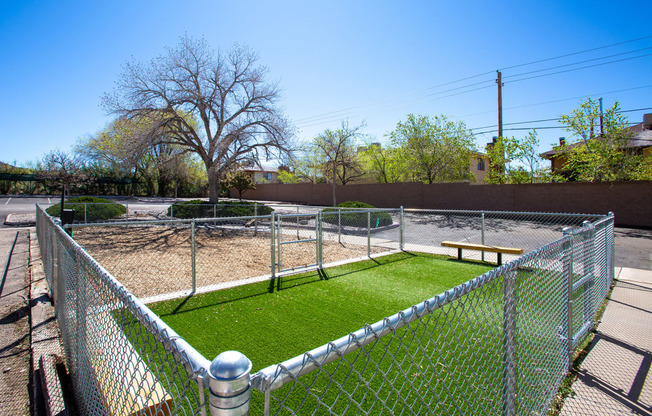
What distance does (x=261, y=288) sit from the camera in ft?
20.1

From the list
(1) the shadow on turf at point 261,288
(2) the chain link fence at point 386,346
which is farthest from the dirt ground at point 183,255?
(1) the shadow on turf at point 261,288

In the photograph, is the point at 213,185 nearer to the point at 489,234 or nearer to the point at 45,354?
the point at 489,234

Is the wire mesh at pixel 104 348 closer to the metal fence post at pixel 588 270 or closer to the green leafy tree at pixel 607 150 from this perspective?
the metal fence post at pixel 588 270

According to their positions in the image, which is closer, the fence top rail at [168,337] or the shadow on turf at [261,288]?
the fence top rail at [168,337]

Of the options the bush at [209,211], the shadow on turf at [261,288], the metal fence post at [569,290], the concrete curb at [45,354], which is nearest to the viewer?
the concrete curb at [45,354]

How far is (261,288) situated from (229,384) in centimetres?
544

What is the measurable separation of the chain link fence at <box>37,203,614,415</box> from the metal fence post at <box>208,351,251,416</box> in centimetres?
2

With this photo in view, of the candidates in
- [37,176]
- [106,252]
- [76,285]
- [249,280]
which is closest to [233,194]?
[37,176]

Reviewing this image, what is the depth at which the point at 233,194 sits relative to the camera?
153 ft

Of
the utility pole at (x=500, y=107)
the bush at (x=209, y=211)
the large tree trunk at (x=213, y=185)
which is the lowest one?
the bush at (x=209, y=211)

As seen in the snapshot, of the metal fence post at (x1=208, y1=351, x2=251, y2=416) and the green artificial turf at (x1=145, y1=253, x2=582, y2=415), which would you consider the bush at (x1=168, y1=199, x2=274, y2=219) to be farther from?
the metal fence post at (x1=208, y1=351, x2=251, y2=416)

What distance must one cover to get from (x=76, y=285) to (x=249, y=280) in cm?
404

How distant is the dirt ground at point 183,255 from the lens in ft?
22.3

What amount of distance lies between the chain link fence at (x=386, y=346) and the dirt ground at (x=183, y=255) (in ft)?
0.35
